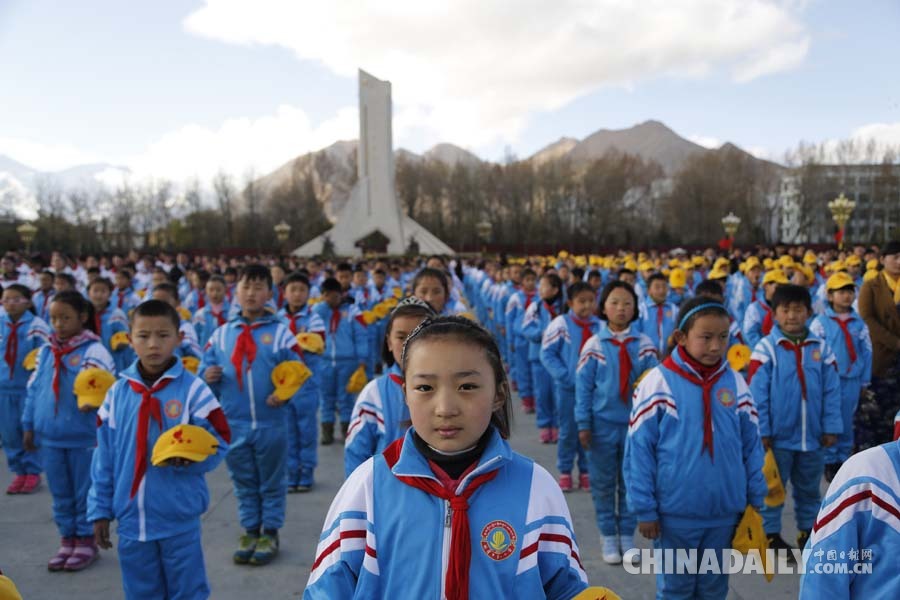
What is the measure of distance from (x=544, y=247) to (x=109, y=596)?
4876cm

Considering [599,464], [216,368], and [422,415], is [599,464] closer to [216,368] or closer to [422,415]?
[216,368]

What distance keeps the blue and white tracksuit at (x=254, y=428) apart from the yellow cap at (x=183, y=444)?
3.86ft

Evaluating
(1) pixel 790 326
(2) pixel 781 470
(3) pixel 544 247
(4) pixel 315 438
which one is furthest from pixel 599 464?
(3) pixel 544 247

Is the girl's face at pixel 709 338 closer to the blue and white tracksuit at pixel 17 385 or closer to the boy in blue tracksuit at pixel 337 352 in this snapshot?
the boy in blue tracksuit at pixel 337 352

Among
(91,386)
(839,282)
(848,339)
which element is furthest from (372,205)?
(91,386)

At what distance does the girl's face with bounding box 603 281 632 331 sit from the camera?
4.42 meters

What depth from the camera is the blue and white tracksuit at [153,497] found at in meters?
3.12

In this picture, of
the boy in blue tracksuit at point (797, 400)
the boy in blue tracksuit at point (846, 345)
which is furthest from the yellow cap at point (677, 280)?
the boy in blue tracksuit at point (797, 400)

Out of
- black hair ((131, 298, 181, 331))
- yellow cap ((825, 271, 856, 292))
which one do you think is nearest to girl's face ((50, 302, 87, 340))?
black hair ((131, 298, 181, 331))

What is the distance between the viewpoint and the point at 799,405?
4188 mm

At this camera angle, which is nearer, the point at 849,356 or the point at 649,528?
the point at 649,528

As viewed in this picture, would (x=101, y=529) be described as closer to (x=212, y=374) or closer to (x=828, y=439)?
(x=212, y=374)

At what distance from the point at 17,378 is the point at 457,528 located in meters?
5.73

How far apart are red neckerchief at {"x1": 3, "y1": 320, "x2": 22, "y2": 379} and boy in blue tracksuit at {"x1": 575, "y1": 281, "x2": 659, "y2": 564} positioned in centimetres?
499
